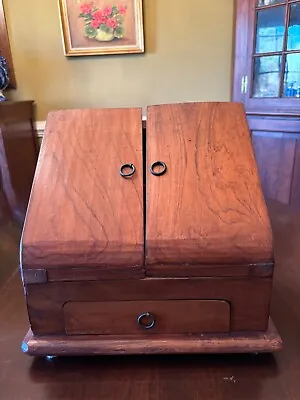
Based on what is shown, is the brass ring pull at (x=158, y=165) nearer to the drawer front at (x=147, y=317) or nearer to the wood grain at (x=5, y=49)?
the drawer front at (x=147, y=317)

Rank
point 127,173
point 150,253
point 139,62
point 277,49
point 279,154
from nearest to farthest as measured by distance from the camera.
→ point 150,253 → point 127,173 → point 277,49 → point 279,154 → point 139,62

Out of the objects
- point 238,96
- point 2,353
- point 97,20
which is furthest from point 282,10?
point 2,353

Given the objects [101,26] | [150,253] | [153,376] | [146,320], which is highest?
[101,26]

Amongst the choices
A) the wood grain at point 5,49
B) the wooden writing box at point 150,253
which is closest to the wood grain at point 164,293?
the wooden writing box at point 150,253

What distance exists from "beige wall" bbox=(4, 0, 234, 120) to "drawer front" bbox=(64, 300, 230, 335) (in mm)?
1814

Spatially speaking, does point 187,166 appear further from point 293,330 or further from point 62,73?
point 62,73

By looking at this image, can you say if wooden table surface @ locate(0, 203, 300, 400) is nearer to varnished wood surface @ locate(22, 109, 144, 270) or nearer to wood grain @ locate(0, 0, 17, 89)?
varnished wood surface @ locate(22, 109, 144, 270)

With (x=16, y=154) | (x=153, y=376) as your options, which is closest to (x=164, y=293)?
(x=153, y=376)

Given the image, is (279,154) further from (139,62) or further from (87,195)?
(87,195)

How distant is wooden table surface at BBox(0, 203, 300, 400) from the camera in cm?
89

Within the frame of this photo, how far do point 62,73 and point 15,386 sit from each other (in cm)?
209

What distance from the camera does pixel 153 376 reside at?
0.95 metres

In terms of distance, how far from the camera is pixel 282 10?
2.17 meters

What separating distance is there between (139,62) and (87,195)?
1.69 meters
